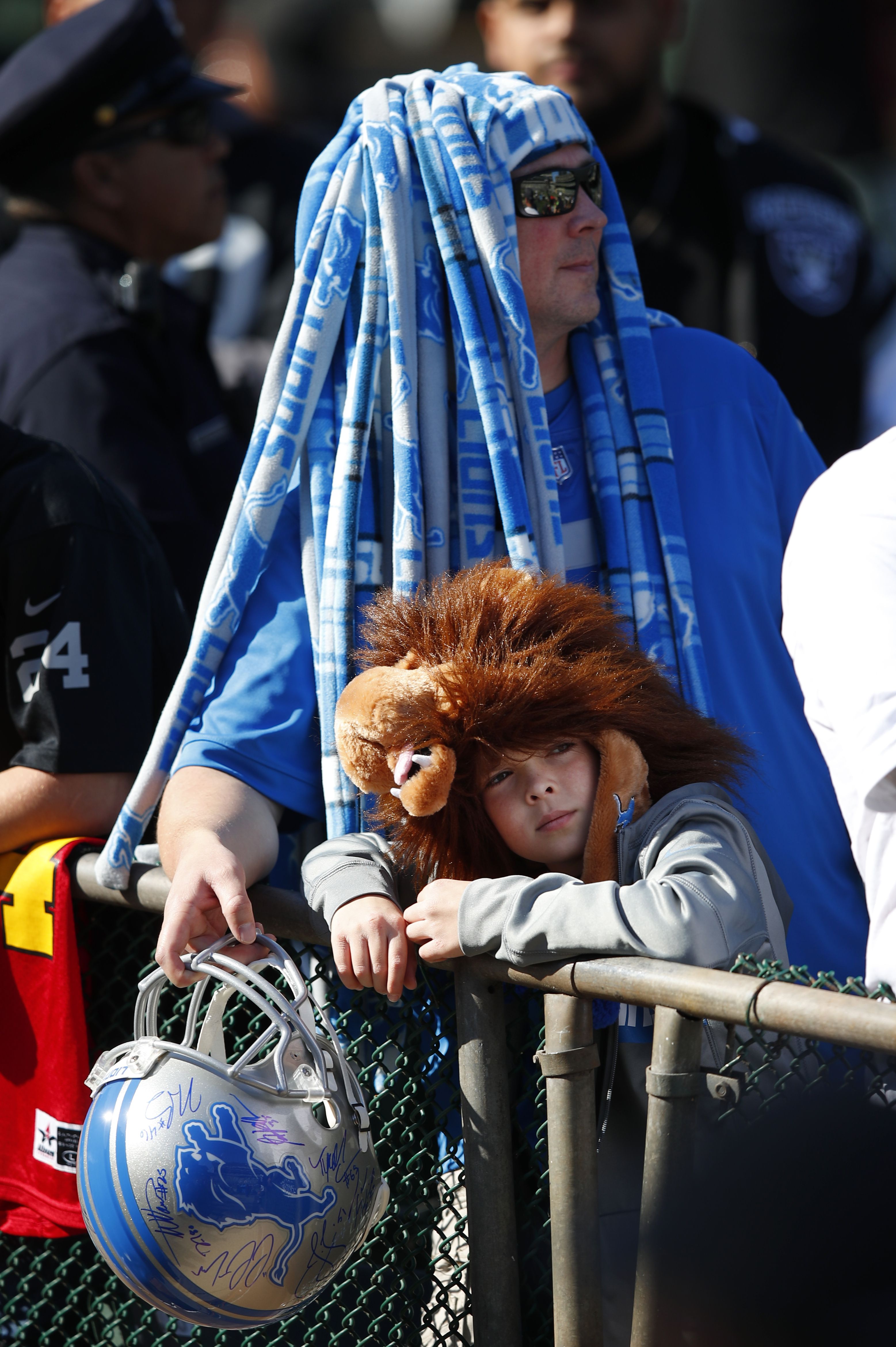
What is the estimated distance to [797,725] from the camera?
213 centimetres

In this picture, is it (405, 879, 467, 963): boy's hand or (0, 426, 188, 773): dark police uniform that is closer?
(405, 879, 467, 963): boy's hand

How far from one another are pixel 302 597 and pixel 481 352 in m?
0.43

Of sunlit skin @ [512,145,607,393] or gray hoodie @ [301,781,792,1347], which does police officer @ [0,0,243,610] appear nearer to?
sunlit skin @ [512,145,607,393]

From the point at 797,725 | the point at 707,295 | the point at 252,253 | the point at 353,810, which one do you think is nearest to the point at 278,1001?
the point at 353,810

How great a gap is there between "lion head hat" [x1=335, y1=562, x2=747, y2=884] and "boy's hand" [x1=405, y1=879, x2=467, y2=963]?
9cm

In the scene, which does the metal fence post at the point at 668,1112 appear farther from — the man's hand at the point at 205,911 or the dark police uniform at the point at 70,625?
the dark police uniform at the point at 70,625

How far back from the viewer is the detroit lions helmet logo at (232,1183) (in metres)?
1.58

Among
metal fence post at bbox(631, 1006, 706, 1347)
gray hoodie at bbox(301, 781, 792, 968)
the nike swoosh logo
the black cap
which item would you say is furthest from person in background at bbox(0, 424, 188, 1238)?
the black cap

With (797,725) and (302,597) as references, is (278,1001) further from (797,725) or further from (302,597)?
(797,725)

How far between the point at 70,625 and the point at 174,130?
6.20 feet

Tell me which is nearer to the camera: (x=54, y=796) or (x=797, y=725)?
(x=797, y=725)

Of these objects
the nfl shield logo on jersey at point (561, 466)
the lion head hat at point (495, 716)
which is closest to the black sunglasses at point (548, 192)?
the nfl shield logo on jersey at point (561, 466)

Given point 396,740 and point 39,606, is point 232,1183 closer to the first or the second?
point 396,740

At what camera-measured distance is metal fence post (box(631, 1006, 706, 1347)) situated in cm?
146
